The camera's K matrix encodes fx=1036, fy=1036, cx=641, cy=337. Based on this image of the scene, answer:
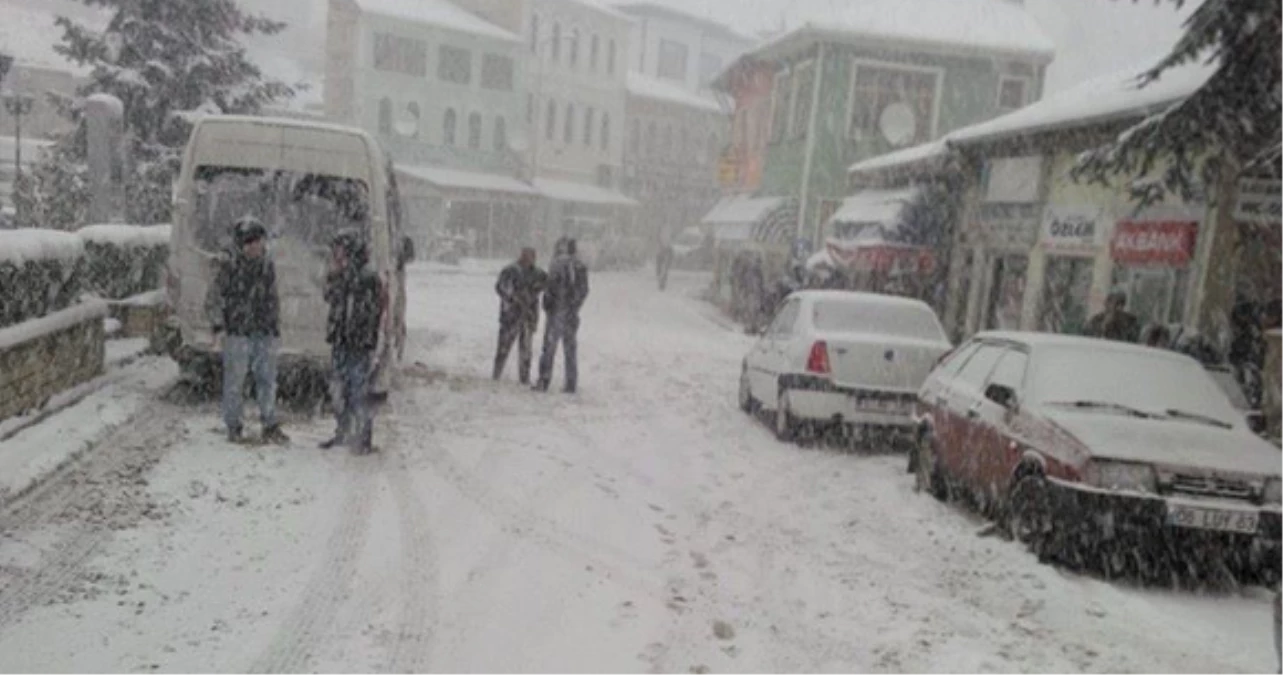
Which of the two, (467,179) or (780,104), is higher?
(780,104)

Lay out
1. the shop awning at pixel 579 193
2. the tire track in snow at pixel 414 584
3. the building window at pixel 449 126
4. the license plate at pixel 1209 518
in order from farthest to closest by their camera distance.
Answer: the shop awning at pixel 579 193, the building window at pixel 449 126, the license plate at pixel 1209 518, the tire track in snow at pixel 414 584

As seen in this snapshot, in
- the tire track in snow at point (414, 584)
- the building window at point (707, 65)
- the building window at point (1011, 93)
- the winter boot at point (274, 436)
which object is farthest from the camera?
the building window at point (707, 65)

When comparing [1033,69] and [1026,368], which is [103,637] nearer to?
[1026,368]

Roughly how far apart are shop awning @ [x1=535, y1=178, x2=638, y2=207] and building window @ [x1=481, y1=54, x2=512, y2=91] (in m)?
→ 4.89

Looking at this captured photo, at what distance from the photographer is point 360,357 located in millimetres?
8141

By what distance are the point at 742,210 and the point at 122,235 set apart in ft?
71.4

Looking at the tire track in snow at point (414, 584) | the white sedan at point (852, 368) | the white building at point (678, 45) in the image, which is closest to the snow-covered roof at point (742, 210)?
the white sedan at point (852, 368)

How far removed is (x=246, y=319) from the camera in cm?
806

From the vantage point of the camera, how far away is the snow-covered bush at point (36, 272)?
751cm

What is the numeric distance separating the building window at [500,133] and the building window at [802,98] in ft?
81.9

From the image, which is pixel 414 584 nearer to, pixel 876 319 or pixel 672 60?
pixel 876 319

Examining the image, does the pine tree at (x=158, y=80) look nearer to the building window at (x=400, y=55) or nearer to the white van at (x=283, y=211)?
the white van at (x=283, y=211)

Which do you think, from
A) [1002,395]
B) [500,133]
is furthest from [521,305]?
[500,133]

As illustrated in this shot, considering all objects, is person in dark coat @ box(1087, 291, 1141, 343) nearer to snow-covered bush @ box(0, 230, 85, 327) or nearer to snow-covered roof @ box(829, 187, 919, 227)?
snow-covered roof @ box(829, 187, 919, 227)
